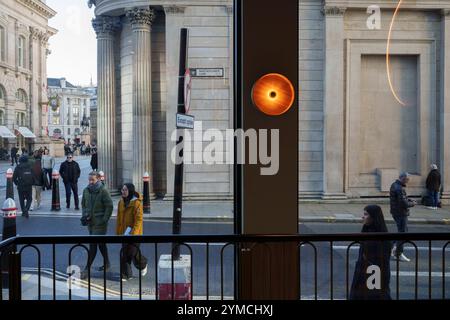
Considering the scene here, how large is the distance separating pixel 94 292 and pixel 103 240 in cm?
173

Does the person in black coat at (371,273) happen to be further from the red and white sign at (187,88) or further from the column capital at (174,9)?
the column capital at (174,9)

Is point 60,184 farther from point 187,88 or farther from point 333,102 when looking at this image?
point 333,102

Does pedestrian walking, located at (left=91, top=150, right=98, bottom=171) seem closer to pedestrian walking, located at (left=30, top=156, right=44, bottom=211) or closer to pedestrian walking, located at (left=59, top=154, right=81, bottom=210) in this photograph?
pedestrian walking, located at (left=59, top=154, right=81, bottom=210)

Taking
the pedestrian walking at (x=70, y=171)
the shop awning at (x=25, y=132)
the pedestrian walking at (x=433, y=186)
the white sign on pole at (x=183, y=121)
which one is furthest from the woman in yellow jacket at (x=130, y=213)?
the pedestrian walking at (x=433, y=186)

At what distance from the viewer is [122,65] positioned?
552 cm

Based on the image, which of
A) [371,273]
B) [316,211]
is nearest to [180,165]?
[316,211]

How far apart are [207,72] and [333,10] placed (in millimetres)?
1730

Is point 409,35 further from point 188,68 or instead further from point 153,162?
point 153,162

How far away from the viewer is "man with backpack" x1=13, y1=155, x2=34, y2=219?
426cm

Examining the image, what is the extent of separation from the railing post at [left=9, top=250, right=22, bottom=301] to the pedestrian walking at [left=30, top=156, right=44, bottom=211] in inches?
52.4

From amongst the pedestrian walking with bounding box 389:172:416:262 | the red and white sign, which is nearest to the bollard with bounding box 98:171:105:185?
the red and white sign

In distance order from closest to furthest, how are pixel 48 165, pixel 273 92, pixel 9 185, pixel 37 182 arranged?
pixel 273 92
pixel 9 185
pixel 48 165
pixel 37 182

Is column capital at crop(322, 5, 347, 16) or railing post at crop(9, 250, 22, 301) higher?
column capital at crop(322, 5, 347, 16)

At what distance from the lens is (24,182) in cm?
454
